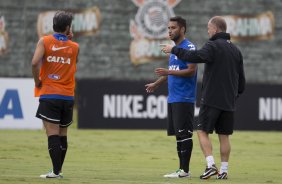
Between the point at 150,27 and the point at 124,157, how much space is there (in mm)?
16907

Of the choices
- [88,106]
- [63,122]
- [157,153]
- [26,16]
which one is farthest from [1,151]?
[26,16]

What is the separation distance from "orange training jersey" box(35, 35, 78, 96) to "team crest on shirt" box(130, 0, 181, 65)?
2162 cm

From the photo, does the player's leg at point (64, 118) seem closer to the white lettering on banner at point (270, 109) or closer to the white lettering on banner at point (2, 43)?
the white lettering on banner at point (270, 109)

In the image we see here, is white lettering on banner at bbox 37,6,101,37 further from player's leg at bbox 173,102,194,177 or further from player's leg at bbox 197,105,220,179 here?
player's leg at bbox 197,105,220,179

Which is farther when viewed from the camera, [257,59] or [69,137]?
[257,59]

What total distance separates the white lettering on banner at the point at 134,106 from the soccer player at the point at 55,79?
14.2 metres

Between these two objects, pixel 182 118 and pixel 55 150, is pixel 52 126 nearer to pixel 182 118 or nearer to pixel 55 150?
pixel 55 150

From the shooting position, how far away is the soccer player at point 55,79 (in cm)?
1340

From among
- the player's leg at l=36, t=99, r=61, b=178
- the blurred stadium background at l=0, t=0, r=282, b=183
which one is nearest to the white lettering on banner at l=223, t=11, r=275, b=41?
the blurred stadium background at l=0, t=0, r=282, b=183

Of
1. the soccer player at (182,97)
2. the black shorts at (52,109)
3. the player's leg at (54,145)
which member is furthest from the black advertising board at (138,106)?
the player's leg at (54,145)

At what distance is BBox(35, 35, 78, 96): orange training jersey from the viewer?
44.2 ft

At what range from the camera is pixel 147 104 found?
28000 mm

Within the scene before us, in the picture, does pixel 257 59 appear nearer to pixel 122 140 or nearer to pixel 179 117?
pixel 122 140

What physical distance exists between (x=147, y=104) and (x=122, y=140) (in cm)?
407
